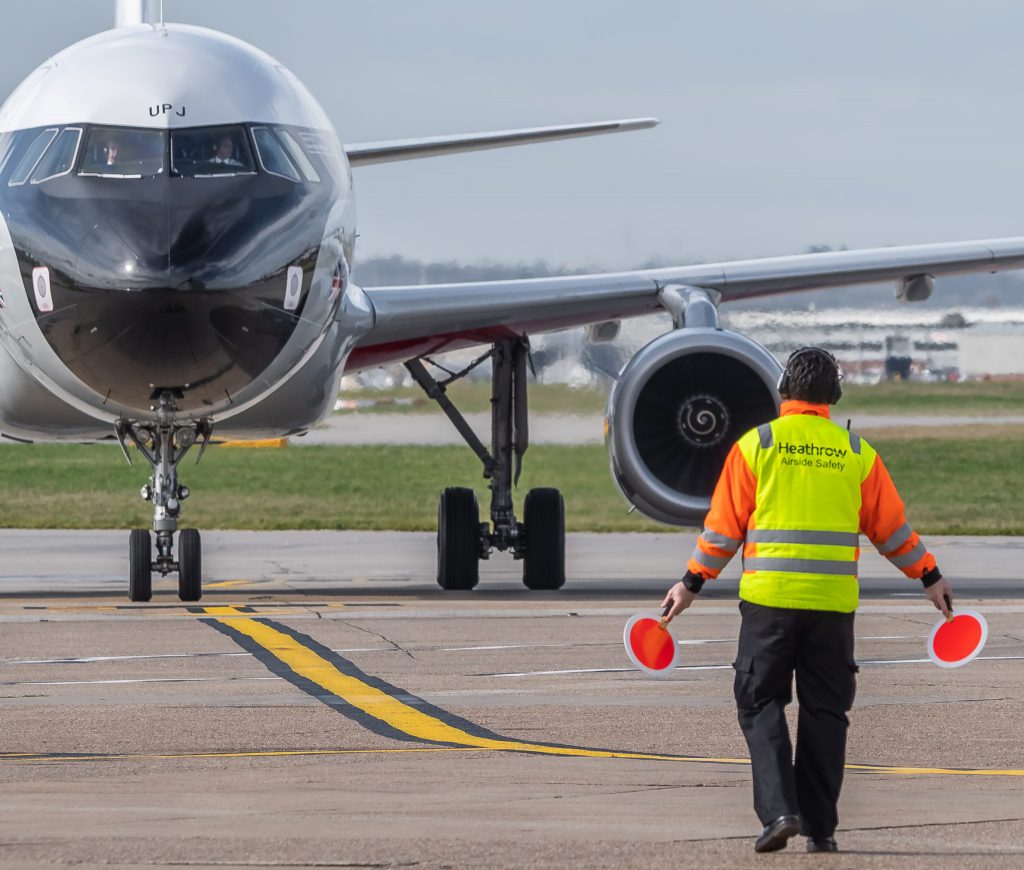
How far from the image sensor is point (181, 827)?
6.37 m

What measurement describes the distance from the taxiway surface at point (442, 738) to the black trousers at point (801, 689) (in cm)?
24

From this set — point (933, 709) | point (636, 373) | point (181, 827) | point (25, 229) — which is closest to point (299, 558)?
point (636, 373)

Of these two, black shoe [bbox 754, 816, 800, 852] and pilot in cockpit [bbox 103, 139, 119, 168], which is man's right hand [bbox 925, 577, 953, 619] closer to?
black shoe [bbox 754, 816, 800, 852]

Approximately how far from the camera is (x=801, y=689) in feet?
21.2

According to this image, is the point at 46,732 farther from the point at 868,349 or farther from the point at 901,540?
the point at 868,349

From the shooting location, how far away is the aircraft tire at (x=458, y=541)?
1708 centimetres

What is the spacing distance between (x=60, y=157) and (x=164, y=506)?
2456 mm

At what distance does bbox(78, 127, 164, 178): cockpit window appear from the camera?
510 inches

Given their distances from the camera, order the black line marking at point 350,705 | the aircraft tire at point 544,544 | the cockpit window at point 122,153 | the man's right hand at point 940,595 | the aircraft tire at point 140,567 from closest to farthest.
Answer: the man's right hand at point 940,595 → the black line marking at point 350,705 → the cockpit window at point 122,153 → the aircraft tire at point 140,567 → the aircraft tire at point 544,544

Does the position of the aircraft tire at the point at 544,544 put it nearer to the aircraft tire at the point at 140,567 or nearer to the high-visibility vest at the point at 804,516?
the aircraft tire at the point at 140,567

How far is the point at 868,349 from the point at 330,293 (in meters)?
17.0

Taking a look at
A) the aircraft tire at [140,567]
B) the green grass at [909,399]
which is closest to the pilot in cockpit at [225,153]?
the aircraft tire at [140,567]

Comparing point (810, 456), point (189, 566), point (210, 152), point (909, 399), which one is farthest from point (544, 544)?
point (909, 399)

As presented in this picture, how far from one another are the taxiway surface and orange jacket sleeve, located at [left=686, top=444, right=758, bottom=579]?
0.79 m
